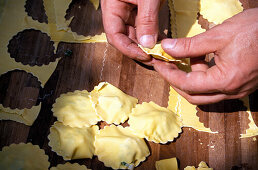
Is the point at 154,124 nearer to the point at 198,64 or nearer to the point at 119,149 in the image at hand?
the point at 119,149

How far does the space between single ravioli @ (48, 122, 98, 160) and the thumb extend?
553mm

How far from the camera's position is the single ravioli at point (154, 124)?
136 cm

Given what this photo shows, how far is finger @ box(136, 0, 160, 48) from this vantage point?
134cm

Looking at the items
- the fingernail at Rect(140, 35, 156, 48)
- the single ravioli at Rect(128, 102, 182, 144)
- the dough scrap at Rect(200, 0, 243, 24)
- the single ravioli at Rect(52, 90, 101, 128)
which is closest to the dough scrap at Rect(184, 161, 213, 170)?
the single ravioli at Rect(128, 102, 182, 144)

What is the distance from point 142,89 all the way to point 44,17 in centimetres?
72

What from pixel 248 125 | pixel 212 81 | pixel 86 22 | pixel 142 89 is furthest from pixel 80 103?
pixel 248 125

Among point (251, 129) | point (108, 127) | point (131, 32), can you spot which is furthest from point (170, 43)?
point (251, 129)

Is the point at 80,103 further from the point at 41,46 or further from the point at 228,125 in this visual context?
the point at 228,125

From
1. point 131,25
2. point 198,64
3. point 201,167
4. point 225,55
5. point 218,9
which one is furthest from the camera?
point 218,9

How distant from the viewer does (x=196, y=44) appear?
1239 millimetres

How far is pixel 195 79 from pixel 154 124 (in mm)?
294

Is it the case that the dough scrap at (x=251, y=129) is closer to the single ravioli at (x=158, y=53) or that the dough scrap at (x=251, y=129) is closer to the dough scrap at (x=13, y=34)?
the single ravioli at (x=158, y=53)

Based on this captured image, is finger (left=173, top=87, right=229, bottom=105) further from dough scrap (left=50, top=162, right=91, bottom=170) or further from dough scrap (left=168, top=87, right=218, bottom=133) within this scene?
dough scrap (left=50, top=162, right=91, bottom=170)

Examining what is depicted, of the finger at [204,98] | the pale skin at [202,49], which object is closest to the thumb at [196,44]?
the pale skin at [202,49]
